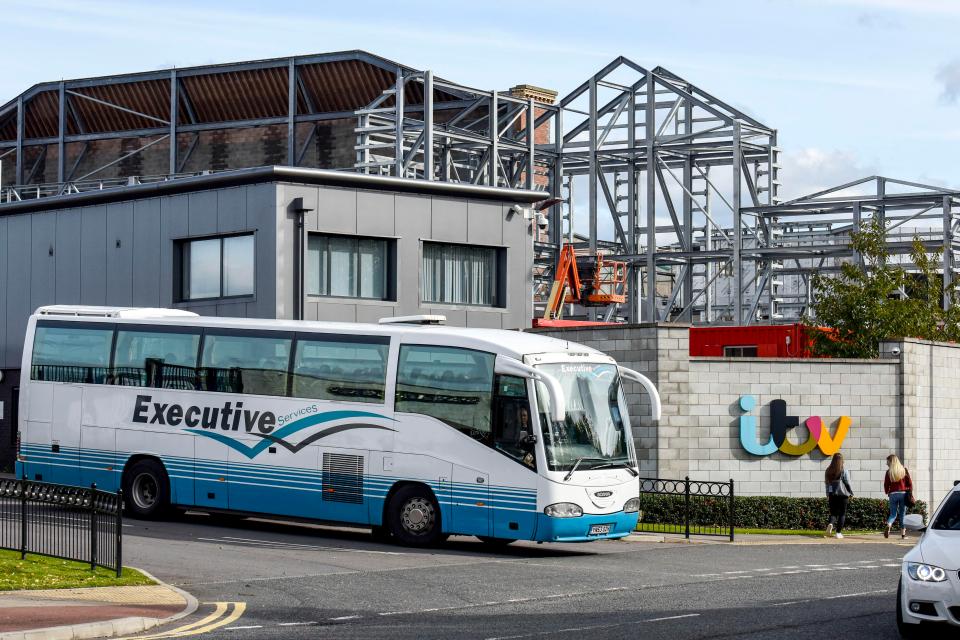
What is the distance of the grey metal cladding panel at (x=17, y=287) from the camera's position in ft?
120

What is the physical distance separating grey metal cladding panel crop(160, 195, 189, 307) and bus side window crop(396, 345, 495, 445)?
1188cm

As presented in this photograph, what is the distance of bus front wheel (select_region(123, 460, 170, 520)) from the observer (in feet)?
82.2

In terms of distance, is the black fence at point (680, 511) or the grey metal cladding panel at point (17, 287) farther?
Result: the grey metal cladding panel at point (17, 287)

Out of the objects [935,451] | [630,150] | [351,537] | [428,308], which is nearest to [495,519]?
[351,537]

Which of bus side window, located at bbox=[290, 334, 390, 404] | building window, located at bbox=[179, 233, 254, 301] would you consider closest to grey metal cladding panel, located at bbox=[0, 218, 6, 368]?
building window, located at bbox=[179, 233, 254, 301]

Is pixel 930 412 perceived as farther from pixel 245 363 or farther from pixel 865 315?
pixel 245 363

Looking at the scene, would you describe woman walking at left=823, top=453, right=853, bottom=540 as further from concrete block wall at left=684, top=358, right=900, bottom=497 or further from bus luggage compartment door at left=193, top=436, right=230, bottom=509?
bus luggage compartment door at left=193, top=436, right=230, bottom=509

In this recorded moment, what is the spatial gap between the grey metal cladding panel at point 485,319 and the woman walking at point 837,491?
33.5ft

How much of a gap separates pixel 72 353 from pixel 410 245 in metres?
9.60

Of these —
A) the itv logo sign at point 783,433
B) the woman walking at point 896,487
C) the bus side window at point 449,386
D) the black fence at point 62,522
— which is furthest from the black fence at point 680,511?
the black fence at point 62,522

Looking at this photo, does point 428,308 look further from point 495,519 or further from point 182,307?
point 495,519

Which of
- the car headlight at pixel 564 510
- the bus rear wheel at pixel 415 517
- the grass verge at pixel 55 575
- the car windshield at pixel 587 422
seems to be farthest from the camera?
the bus rear wheel at pixel 415 517

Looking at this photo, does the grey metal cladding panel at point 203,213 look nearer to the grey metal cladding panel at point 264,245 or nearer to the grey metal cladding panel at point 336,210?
the grey metal cladding panel at point 264,245

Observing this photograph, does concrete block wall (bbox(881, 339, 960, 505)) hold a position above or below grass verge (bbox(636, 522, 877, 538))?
above
